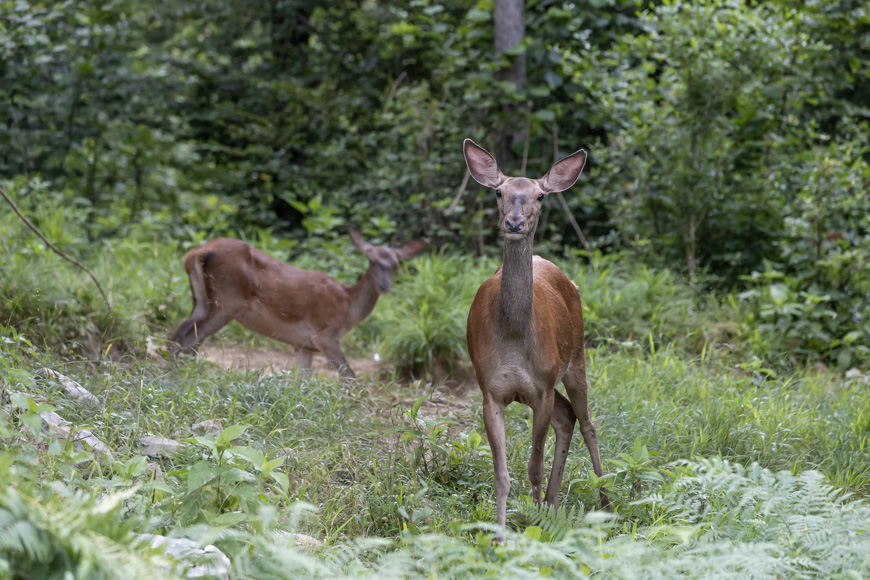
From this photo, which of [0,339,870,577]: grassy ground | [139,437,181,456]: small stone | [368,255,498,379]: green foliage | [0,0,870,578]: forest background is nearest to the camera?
[0,339,870,577]: grassy ground

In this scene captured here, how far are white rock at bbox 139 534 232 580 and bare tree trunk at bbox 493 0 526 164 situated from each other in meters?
7.19

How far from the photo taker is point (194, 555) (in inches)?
109

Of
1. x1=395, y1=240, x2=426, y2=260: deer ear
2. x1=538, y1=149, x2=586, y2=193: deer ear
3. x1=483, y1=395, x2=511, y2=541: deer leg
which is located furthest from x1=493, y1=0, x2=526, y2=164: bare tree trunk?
x1=483, y1=395, x2=511, y2=541: deer leg

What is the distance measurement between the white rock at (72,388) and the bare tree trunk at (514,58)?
6057mm

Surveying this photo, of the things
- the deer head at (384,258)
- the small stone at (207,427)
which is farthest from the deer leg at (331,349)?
the small stone at (207,427)

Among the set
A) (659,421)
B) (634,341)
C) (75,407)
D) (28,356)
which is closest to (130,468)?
(75,407)

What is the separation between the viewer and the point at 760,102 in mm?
8367

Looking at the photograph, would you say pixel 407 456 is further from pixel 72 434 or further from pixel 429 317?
pixel 429 317

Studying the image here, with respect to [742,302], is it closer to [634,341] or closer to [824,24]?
[634,341]

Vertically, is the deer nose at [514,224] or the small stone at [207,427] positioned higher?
the deer nose at [514,224]

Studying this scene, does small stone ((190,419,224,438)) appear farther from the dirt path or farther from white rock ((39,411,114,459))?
the dirt path

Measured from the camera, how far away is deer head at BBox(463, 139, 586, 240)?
3.85 metres

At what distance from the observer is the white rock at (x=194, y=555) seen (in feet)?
8.91

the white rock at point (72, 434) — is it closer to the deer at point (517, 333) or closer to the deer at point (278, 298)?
the deer at point (517, 333)
